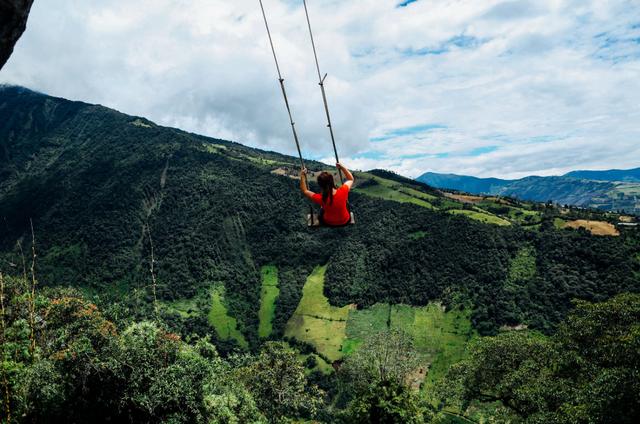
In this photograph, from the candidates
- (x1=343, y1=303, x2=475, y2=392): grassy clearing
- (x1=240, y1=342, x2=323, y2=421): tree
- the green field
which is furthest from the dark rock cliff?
the green field

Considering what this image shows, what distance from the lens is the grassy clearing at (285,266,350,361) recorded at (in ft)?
442

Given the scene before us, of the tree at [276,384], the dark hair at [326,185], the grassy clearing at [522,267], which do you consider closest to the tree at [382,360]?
the tree at [276,384]

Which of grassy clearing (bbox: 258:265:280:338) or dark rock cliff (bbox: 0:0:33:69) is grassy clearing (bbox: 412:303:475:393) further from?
dark rock cliff (bbox: 0:0:33:69)

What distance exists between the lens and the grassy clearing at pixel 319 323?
13462 centimetres

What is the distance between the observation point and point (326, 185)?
935 centimetres

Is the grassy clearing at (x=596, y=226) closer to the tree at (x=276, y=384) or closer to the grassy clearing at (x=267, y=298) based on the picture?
the grassy clearing at (x=267, y=298)

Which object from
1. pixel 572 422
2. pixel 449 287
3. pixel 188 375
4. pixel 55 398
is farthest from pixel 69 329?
pixel 449 287

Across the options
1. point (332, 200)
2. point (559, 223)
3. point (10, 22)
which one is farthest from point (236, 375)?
point (559, 223)

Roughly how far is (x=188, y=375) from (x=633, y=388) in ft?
65.5

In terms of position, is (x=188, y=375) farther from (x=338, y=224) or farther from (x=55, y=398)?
(x=338, y=224)

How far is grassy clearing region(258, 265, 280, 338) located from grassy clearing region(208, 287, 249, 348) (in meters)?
8.34

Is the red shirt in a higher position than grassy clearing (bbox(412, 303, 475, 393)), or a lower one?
higher

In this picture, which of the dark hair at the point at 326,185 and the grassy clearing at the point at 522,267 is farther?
the grassy clearing at the point at 522,267

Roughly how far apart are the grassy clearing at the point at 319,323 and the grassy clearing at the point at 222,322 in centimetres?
1778
